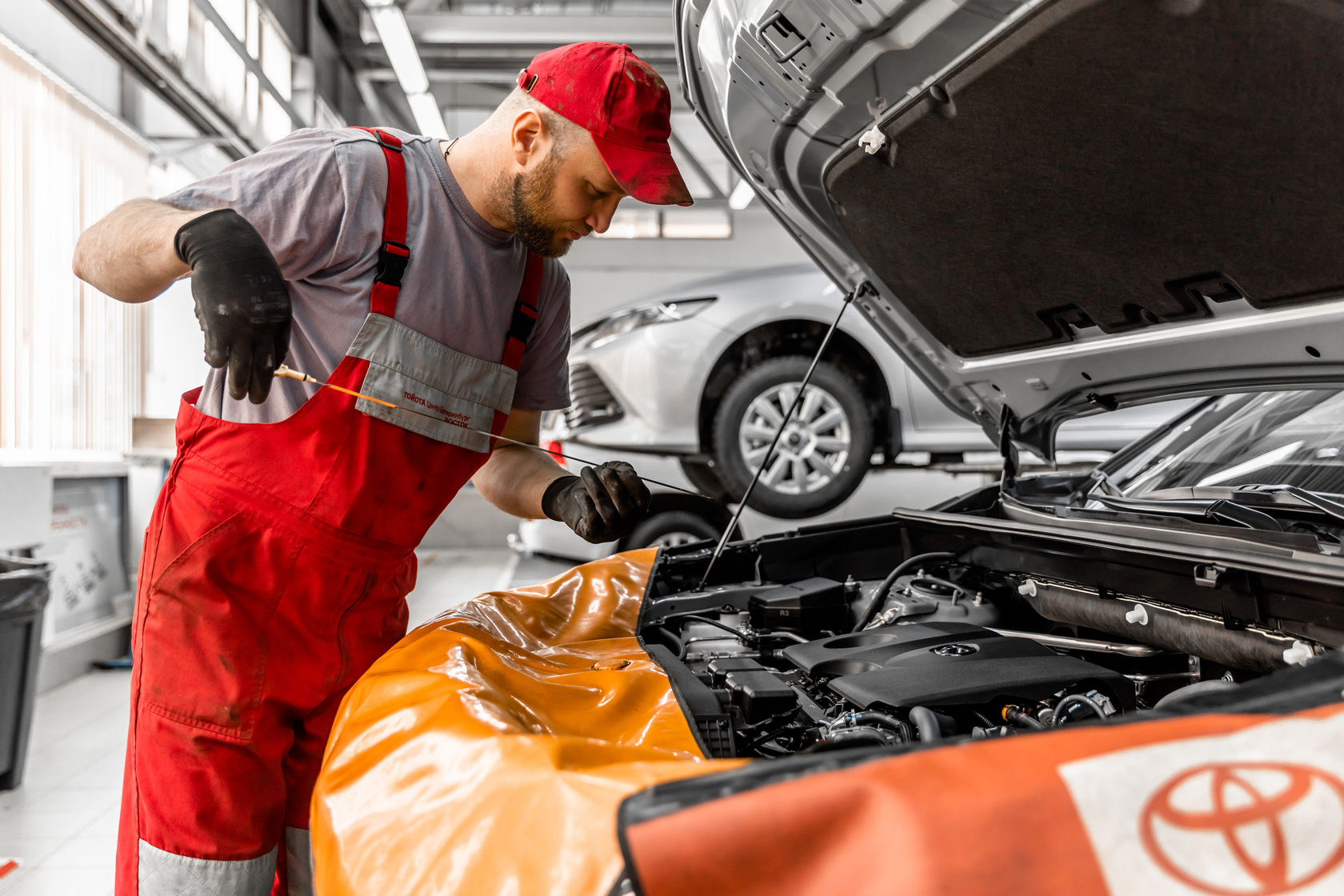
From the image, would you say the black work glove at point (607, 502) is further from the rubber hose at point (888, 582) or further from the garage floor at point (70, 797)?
the garage floor at point (70, 797)

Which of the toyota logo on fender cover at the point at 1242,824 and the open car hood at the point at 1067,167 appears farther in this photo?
the open car hood at the point at 1067,167

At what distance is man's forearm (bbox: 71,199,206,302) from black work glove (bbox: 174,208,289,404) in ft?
0.18

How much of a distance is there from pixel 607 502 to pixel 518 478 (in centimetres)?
29

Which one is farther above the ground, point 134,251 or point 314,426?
point 134,251

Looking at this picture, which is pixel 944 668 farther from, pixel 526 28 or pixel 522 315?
pixel 526 28

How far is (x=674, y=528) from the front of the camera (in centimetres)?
411

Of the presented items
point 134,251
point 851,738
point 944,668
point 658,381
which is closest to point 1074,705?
point 944,668

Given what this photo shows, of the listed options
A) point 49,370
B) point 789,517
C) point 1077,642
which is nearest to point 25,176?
point 49,370

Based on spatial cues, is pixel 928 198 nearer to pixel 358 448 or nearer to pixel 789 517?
pixel 358 448

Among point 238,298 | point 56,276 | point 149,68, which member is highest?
point 149,68

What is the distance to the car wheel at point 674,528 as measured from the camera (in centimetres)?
409

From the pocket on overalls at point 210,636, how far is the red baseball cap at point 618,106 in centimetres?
70

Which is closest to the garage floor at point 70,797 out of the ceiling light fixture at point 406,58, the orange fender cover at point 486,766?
the orange fender cover at point 486,766

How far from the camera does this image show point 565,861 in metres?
0.62
